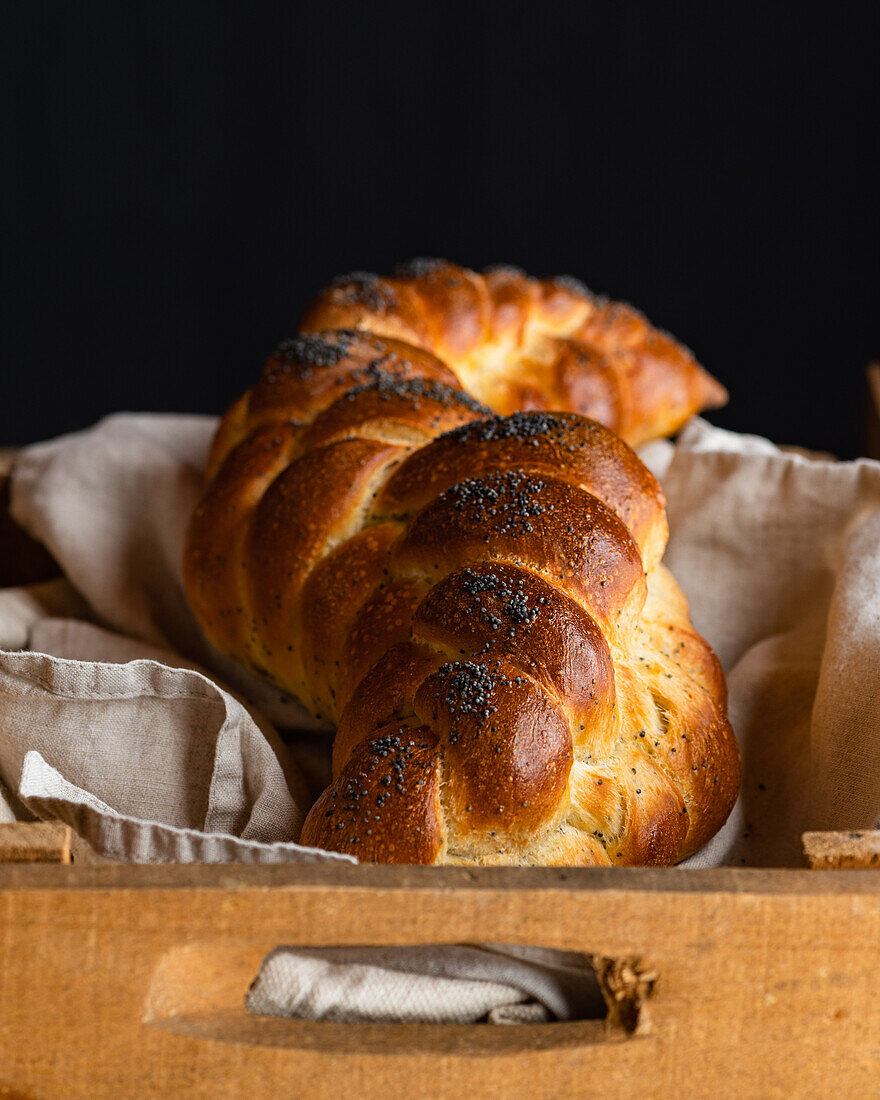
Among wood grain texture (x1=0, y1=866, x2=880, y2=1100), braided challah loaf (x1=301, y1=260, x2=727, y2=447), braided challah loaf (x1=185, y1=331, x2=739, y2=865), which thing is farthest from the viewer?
braided challah loaf (x1=301, y1=260, x2=727, y2=447)

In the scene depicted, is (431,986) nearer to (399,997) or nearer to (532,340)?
(399,997)

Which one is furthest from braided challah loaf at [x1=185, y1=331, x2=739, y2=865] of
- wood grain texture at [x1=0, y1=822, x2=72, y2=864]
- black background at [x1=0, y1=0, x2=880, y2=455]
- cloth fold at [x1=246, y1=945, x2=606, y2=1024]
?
black background at [x1=0, y1=0, x2=880, y2=455]

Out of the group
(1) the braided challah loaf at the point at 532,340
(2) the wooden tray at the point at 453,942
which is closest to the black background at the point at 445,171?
Result: (1) the braided challah loaf at the point at 532,340

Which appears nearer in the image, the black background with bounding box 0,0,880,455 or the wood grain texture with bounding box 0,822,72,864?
the wood grain texture with bounding box 0,822,72,864

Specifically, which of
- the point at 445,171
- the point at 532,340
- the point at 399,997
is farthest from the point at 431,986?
the point at 445,171

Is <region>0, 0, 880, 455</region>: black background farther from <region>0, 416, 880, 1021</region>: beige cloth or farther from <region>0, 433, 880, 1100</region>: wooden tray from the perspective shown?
<region>0, 433, 880, 1100</region>: wooden tray

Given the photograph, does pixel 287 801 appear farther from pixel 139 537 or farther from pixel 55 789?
pixel 139 537

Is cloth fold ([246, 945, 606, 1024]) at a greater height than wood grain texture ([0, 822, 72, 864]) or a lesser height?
lesser

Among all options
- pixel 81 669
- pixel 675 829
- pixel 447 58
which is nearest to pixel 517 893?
pixel 675 829
